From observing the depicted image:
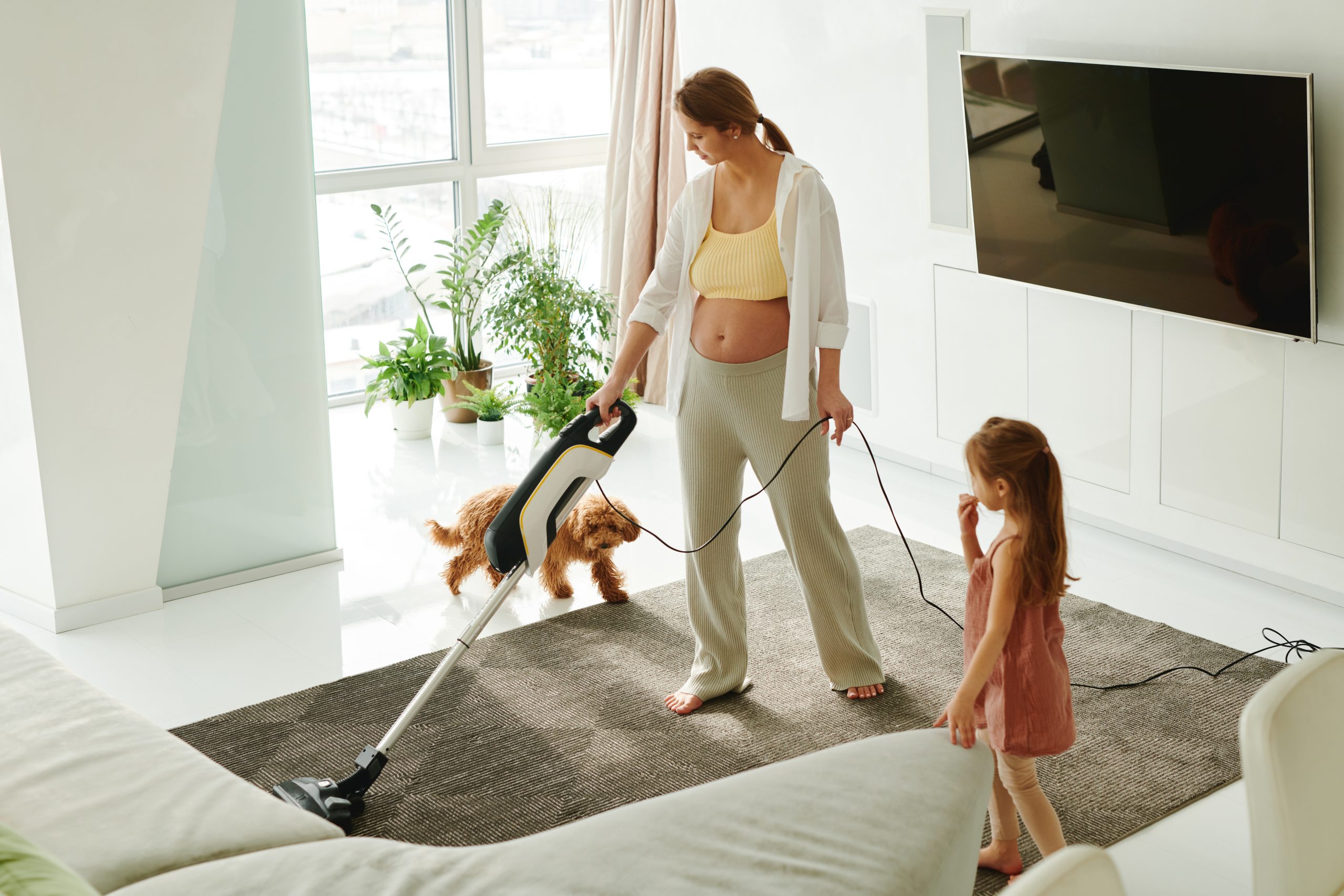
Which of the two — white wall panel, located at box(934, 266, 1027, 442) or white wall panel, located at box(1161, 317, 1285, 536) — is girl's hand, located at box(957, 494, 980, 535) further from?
white wall panel, located at box(934, 266, 1027, 442)

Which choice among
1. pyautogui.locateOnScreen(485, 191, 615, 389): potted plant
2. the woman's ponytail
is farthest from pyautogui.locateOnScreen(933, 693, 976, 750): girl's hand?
pyautogui.locateOnScreen(485, 191, 615, 389): potted plant

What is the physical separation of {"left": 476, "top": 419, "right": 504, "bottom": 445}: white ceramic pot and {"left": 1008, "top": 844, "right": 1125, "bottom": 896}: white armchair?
171 inches

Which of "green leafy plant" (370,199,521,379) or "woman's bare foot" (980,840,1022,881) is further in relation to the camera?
"green leafy plant" (370,199,521,379)

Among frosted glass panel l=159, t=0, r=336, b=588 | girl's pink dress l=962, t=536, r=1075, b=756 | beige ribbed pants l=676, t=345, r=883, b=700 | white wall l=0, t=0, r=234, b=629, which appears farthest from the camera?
frosted glass panel l=159, t=0, r=336, b=588

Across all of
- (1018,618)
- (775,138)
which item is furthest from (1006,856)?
(775,138)

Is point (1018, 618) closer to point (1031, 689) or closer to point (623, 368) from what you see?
point (1031, 689)

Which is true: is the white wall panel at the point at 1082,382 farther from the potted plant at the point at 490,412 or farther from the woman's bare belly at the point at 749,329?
the potted plant at the point at 490,412

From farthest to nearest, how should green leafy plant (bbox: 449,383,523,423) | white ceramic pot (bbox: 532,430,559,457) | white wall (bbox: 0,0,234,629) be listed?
1. green leafy plant (bbox: 449,383,523,423)
2. white ceramic pot (bbox: 532,430,559,457)
3. white wall (bbox: 0,0,234,629)

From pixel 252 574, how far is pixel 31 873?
2615 millimetres

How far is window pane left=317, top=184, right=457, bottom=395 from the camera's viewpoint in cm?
570

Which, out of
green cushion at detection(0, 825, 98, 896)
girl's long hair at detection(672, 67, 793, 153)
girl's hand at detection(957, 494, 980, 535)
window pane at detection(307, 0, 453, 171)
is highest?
window pane at detection(307, 0, 453, 171)

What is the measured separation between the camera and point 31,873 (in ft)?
4.40

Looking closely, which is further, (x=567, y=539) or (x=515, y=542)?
(x=567, y=539)

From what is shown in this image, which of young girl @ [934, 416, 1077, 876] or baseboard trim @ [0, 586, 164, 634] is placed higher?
young girl @ [934, 416, 1077, 876]
